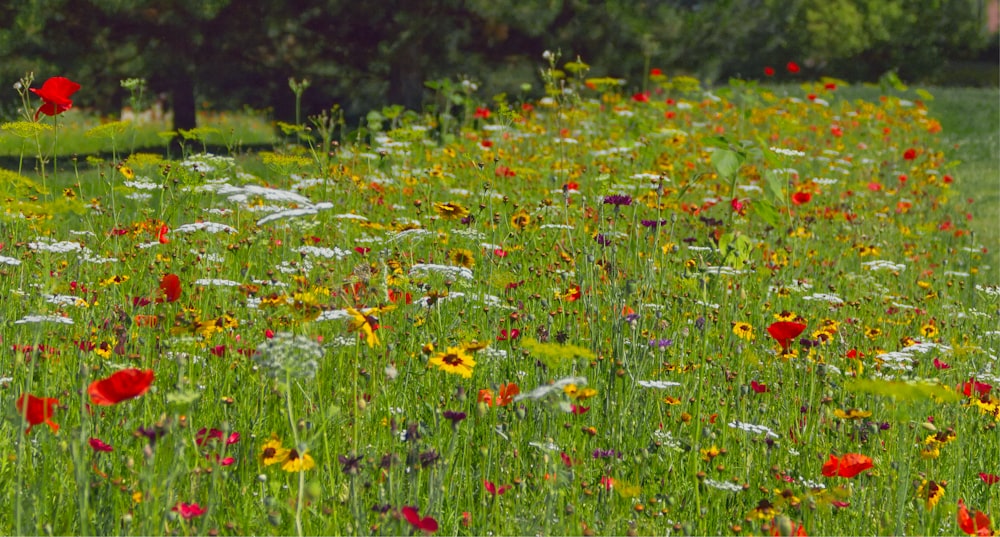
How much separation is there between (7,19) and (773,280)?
952cm

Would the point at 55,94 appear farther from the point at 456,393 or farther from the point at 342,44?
the point at 342,44

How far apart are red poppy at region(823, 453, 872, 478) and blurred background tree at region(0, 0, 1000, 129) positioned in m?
8.60

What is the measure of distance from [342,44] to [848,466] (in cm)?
1122

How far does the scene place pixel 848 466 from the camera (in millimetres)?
2230

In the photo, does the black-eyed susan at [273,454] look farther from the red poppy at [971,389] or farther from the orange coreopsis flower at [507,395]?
the red poppy at [971,389]

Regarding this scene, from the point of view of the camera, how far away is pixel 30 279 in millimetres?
3779

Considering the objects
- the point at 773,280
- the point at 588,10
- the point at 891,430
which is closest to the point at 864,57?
the point at 588,10

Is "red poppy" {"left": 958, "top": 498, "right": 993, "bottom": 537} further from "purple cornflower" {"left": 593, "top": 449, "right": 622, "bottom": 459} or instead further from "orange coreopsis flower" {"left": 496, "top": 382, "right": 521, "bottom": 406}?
"orange coreopsis flower" {"left": 496, "top": 382, "right": 521, "bottom": 406}

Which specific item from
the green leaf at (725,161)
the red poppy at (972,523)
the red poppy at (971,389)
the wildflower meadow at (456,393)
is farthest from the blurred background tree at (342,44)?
the red poppy at (972,523)

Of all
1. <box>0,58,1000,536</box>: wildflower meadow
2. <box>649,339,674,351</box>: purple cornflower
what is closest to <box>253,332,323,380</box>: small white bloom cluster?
<box>0,58,1000,536</box>: wildflower meadow

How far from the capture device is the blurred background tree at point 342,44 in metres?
11.4

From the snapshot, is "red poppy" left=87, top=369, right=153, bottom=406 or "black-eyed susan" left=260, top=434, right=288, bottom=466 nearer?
"red poppy" left=87, top=369, right=153, bottom=406

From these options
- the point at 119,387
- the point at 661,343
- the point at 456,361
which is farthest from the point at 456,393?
the point at 661,343

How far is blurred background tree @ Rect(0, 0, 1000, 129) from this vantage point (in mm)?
11391
